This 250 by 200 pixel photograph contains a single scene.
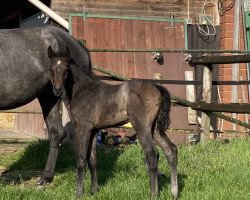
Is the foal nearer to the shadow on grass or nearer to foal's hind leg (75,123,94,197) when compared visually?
foal's hind leg (75,123,94,197)

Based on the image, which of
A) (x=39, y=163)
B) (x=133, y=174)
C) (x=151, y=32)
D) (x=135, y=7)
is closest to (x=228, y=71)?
(x=151, y=32)

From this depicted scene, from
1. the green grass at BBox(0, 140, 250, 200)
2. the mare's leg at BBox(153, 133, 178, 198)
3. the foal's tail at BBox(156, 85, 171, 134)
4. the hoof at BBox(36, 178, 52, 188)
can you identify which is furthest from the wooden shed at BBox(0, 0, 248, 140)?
the foal's tail at BBox(156, 85, 171, 134)

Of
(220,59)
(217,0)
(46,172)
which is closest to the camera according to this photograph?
(46,172)

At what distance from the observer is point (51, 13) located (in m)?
10.6

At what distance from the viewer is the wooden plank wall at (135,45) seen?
37.6ft

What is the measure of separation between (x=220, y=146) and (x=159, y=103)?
2.83 metres

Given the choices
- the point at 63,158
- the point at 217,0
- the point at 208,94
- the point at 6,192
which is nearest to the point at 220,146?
the point at 208,94

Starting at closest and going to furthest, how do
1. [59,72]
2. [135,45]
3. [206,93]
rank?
[59,72] → [206,93] → [135,45]

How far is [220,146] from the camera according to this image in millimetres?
8172

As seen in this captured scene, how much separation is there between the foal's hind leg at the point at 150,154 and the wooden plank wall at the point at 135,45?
5960 millimetres

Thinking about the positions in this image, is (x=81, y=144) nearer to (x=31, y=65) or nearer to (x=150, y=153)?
(x=150, y=153)

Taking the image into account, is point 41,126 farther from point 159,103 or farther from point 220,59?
point 159,103

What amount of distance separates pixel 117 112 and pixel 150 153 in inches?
22.9

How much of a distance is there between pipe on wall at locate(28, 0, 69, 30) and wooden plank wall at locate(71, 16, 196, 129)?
0.33 metres
